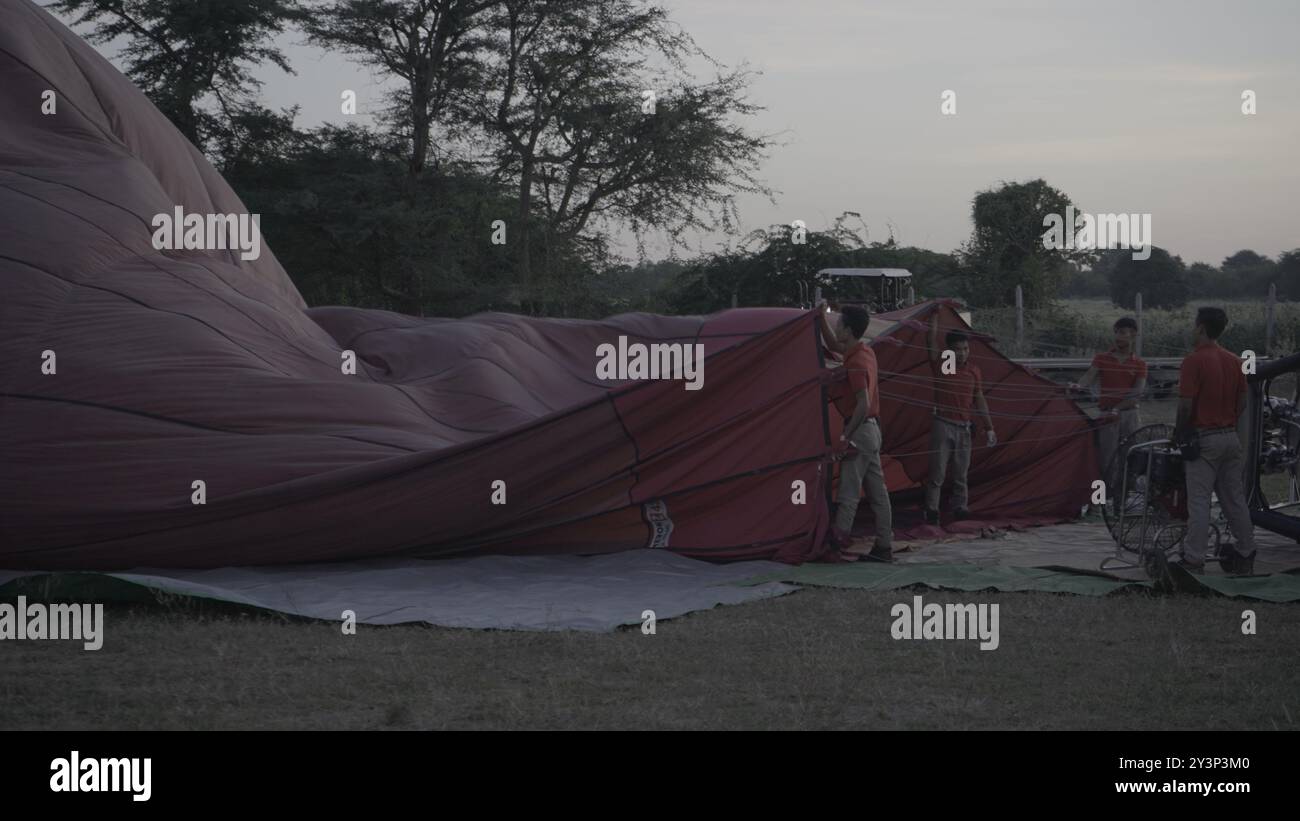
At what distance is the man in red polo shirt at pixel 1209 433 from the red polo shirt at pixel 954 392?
2.63 m

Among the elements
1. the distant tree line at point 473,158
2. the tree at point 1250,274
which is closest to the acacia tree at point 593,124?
the distant tree line at point 473,158

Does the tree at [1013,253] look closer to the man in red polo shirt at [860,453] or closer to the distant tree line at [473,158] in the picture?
the distant tree line at [473,158]

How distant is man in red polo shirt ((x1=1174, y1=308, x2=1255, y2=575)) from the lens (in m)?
6.76

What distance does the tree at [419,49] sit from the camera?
21.1m

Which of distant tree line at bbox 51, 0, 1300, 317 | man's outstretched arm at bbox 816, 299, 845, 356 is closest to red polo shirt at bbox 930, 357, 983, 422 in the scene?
man's outstretched arm at bbox 816, 299, 845, 356

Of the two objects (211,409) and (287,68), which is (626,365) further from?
(287,68)

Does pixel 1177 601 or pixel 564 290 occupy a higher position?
pixel 564 290

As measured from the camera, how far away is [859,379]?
300 inches

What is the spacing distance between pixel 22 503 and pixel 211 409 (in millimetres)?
1103

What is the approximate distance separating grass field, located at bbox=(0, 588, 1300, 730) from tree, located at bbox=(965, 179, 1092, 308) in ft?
67.2

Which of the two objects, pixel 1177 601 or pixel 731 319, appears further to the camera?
pixel 731 319

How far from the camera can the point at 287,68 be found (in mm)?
20922

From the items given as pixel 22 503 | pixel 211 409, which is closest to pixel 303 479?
pixel 211 409
